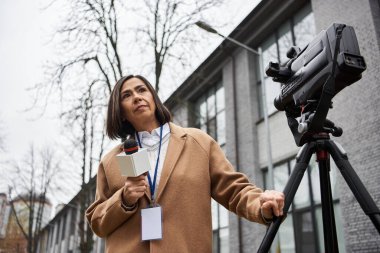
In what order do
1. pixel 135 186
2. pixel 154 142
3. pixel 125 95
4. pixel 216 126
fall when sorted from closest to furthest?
1. pixel 135 186
2. pixel 154 142
3. pixel 125 95
4. pixel 216 126

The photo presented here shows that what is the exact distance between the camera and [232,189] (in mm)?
1851

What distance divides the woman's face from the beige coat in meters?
0.20

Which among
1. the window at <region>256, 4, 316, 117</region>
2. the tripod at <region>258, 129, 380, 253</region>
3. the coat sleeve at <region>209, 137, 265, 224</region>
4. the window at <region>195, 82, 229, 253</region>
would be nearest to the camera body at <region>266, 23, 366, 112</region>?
the tripod at <region>258, 129, 380, 253</region>

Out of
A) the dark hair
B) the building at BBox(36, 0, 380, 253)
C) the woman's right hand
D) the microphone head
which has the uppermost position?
the building at BBox(36, 0, 380, 253)

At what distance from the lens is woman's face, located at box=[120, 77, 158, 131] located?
2.11 m

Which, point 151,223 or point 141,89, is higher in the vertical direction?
point 141,89

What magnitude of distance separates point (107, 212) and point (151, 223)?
0.22m

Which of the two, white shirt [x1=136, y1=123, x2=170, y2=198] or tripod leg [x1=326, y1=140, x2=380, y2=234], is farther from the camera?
white shirt [x1=136, y1=123, x2=170, y2=198]

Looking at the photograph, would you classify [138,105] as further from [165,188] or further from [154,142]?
[165,188]

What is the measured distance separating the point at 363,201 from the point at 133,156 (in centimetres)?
98

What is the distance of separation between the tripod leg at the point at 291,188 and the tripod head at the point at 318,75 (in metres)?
0.06

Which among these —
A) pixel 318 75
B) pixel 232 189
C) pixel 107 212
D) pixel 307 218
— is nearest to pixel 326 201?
pixel 232 189

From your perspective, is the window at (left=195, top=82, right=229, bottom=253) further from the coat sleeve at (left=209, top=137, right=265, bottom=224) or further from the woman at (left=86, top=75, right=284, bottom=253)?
the coat sleeve at (left=209, top=137, right=265, bottom=224)

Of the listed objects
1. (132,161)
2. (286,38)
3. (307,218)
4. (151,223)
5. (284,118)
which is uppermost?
(286,38)
